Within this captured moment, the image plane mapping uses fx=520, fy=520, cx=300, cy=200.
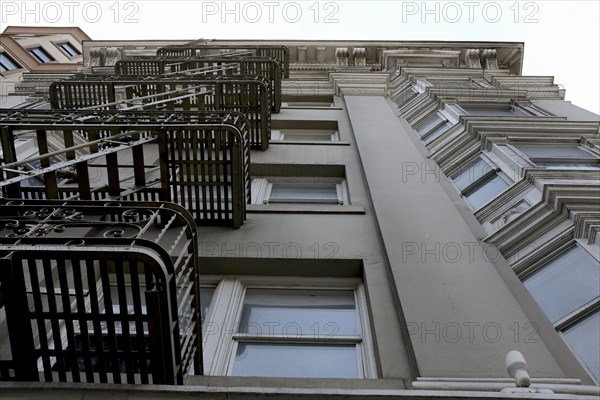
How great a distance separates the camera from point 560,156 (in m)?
9.90

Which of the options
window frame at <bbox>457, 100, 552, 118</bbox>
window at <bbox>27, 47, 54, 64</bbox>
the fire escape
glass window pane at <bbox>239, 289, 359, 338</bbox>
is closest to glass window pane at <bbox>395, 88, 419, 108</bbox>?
window frame at <bbox>457, 100, 552, 118</bbox>

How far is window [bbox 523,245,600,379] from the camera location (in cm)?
503

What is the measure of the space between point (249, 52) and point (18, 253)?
647 inches

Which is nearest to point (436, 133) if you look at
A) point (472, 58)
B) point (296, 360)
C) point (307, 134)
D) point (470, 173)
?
point (470, 173)

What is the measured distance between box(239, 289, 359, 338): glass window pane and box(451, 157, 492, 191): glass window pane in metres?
4.09

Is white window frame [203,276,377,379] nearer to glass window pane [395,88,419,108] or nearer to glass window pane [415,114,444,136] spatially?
glass window pane [415,114,444,136]

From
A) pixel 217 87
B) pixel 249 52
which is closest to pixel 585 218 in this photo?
pixel 217 87

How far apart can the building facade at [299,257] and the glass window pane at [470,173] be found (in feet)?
0.13

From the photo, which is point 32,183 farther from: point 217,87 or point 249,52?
point 249,52

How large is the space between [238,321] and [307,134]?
8.94m

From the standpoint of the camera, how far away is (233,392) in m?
3.54

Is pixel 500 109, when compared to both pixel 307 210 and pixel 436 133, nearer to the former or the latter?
pixel 436 133

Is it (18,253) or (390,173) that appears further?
(390,173)

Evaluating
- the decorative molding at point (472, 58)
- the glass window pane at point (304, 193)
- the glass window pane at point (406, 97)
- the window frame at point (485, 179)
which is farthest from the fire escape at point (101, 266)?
the decorative molding at point (472, 58)
